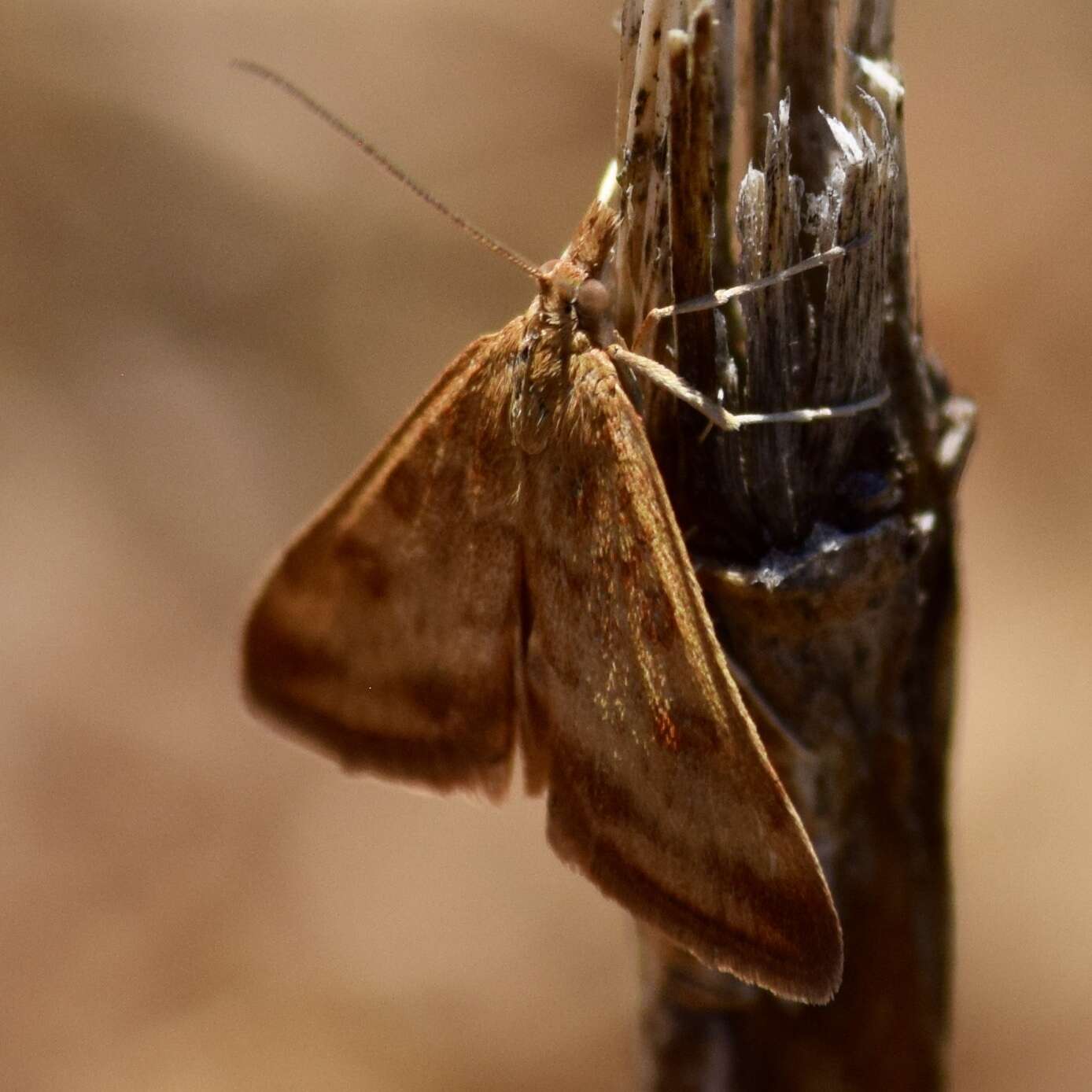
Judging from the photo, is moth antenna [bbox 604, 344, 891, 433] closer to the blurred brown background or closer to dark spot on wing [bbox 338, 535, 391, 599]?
dark spot on wing [bbox 338, 535, 391, 599]

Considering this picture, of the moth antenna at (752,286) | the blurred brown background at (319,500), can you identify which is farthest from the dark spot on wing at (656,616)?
the blurred brown background at (319,500)

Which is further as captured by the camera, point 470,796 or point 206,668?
point 206,668

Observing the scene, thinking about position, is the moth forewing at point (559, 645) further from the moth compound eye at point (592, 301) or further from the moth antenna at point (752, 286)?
the moth antenna at point (752, 286)

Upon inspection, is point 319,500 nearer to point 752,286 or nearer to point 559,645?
point 559,645

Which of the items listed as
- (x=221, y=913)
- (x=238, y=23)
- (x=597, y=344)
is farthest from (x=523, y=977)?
(x=238, y=23)

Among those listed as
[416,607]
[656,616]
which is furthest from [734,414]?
[416,607]

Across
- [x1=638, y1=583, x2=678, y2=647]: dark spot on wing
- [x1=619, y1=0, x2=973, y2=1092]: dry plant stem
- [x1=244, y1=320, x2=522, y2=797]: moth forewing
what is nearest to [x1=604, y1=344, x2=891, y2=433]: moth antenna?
[x1=619, y1=0, x2=973, y2=1092]: dry plant stem

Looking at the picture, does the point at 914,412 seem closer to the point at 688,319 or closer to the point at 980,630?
the point at 688,319
